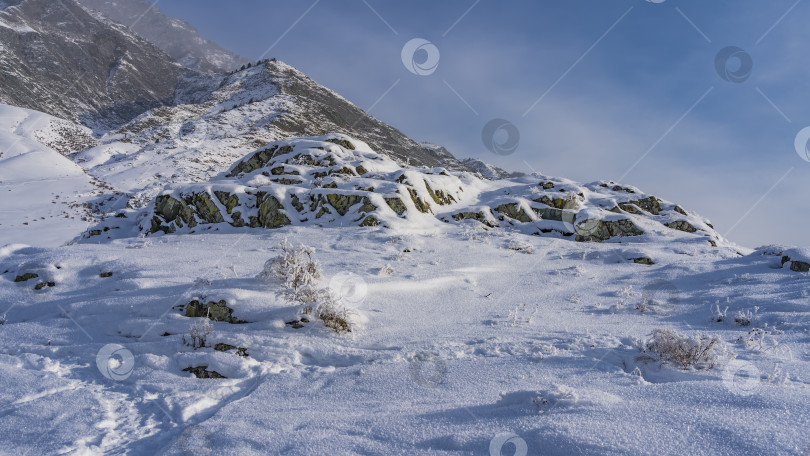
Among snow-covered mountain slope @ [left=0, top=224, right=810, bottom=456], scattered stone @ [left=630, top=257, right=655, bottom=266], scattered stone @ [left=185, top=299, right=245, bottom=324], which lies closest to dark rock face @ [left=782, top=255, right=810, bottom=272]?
snow-covered mountain slope @ [left=0, top=224, right=810, bottom=456]

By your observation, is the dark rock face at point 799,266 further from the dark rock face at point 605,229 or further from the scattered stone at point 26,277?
the scattered stone at point 26,277

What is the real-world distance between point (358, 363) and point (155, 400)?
221 centimetres

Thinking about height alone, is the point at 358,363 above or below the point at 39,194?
below

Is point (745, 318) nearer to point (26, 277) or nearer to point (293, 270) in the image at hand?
point (293, 270)

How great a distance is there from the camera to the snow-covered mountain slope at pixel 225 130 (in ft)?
104

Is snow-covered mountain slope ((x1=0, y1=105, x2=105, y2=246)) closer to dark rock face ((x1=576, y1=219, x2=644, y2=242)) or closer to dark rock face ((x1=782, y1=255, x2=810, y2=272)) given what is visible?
dark rock face ((x1=576, y1=219, x2=644, y2=242))

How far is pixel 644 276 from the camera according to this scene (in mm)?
9812

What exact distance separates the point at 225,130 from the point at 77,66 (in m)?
103

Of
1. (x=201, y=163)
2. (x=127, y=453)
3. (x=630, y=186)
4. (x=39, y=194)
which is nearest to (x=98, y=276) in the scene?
(x=127, y=453)

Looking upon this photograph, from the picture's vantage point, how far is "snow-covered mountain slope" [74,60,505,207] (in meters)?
31.6

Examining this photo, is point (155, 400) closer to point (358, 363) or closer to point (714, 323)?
point (358, 363)

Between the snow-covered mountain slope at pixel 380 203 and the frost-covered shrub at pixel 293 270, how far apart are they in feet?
21.5

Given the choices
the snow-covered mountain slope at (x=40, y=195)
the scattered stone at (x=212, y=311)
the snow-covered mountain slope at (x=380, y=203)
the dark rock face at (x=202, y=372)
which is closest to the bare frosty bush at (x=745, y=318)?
the snow-covered mountain slope at (x=380, y=203)

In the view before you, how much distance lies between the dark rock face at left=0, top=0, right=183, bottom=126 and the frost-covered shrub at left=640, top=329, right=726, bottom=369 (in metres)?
108
